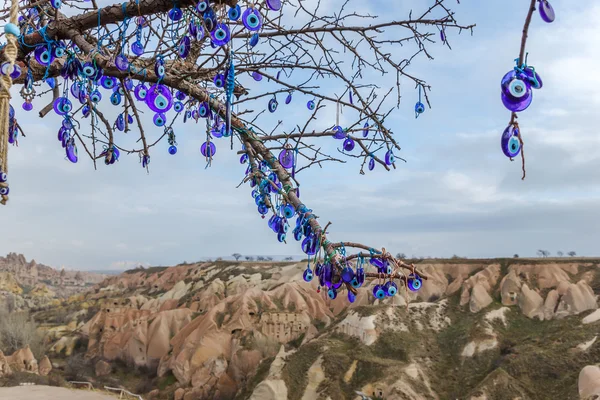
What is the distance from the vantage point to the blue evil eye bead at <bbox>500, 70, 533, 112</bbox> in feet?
5.42

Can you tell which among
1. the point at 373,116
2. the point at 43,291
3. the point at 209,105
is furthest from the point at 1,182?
the point at 43,291

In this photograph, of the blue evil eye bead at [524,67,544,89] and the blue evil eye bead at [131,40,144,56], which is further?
the blue evil eye bead at [131,40,144,56]

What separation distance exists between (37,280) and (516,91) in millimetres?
104896

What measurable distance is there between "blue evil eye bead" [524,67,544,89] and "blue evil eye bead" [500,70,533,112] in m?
0.02

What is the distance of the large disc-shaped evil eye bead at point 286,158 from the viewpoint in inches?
143

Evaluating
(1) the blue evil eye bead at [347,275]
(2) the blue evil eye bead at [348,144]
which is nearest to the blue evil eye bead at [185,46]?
(2) the blue evil eye bead at [348,144]

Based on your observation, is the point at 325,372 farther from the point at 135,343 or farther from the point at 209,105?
the point at 209,105

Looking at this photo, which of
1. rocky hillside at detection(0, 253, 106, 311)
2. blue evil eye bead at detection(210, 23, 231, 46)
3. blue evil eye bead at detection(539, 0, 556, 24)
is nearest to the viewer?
blue evil eye bead at detection(539, 0, 556, 24)

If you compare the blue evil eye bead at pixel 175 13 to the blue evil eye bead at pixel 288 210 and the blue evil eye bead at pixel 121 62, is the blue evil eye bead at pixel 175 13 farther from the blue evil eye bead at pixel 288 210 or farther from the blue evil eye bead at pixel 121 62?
the blue evil eye bead at pixel 288 210

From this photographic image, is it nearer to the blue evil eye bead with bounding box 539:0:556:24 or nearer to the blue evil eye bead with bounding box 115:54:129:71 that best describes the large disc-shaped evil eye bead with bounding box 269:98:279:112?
the blue evil eye bead with bounding box 115:54:129:71

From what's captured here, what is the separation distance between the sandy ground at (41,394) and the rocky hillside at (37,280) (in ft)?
182

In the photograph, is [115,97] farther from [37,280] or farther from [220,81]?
[37,280]

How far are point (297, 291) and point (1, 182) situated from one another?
1293 inches

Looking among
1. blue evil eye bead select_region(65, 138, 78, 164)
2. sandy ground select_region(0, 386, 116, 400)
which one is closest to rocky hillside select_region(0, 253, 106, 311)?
sandy ground select_region(0, 386, 116, 400)
